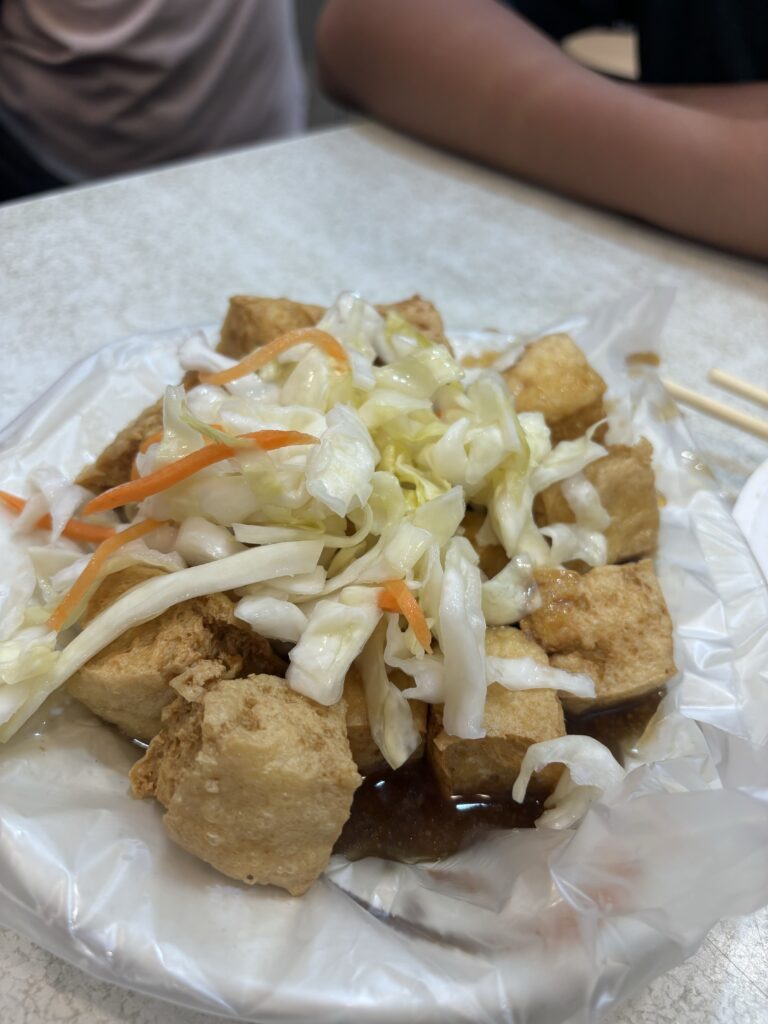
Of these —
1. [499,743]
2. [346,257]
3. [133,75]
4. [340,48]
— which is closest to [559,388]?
[499,743]

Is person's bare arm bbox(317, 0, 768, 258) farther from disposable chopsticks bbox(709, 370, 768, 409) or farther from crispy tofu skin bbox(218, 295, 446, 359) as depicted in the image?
crispy tofu skin bbox(218, 295, 446, 359)

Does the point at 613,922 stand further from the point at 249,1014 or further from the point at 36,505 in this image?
the point at 36,505

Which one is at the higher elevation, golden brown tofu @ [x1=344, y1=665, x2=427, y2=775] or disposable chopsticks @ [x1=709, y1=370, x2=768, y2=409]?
disposable chopsticks @ [x1=709, y1=370, x2=768, y2=409]

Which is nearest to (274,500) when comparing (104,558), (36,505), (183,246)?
(104,558)

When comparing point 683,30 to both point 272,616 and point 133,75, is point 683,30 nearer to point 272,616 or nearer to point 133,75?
point 133,75

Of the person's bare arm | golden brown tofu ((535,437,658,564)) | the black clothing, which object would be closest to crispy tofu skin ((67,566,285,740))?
golden brown tofu ((535,437,658,564))

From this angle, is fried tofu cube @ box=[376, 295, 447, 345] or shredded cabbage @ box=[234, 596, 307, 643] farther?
fried tofu cube @ box=[376, 295, 447, 345]

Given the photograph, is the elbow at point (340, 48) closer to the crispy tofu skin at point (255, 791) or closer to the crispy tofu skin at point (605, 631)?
the crispy tofu skin at point (605, 631)
